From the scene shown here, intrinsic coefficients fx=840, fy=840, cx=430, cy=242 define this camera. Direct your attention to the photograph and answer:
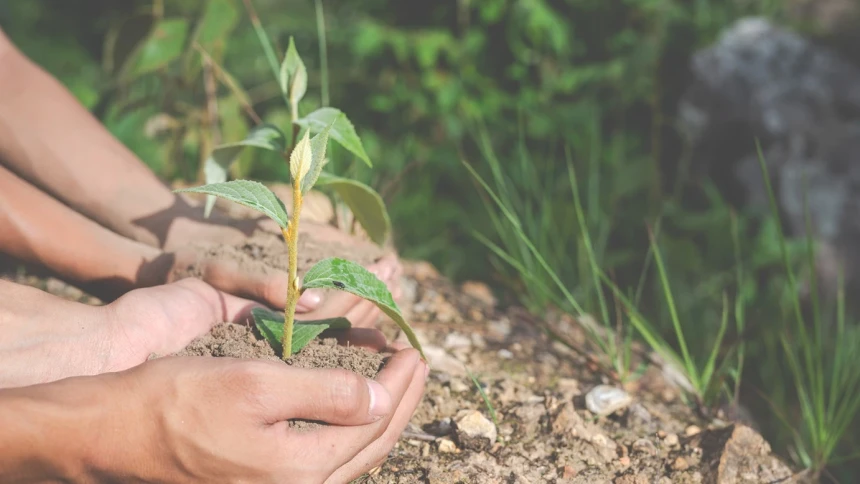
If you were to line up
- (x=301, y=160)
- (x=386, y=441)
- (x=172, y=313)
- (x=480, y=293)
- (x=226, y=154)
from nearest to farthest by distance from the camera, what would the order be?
(x=301, y=160)
(x=386, y=441)
(x=172, y=313)
(x=226, y=154)
(x=480, y=293)

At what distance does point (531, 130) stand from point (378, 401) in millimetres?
2208

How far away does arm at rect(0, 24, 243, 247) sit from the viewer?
72.5 inches

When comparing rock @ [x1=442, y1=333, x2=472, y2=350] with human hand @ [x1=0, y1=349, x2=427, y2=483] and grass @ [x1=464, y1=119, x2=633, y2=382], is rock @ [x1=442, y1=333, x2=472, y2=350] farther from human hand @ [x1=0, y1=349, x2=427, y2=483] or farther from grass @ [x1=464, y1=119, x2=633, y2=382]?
human hand @ [x1=0, y1=349, x2=427, y2=483]

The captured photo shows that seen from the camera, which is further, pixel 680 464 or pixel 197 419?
pixel 680 464

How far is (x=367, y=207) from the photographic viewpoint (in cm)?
188

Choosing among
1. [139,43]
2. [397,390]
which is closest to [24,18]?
[139,43]

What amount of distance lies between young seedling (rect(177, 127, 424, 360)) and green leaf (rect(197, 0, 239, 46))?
47.9 inches

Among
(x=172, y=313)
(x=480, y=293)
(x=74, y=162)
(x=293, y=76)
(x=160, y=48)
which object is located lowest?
(x=480, y=293)

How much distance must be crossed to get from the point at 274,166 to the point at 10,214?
1704 mm

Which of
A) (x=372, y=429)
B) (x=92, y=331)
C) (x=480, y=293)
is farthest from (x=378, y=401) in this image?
(x=480, y=293)

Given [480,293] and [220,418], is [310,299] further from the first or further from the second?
[480,293]

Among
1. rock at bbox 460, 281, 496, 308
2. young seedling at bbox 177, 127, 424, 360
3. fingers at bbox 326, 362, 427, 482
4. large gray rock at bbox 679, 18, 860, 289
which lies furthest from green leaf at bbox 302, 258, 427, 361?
large gray rock at bbox 679, 18, 860, 289

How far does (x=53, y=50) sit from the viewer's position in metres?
4.32

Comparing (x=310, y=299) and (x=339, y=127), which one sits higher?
(x=339, y=127)
